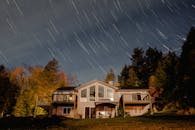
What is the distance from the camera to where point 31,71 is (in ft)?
179

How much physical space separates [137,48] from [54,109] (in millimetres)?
45069

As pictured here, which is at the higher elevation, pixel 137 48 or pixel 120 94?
pixel 137 48

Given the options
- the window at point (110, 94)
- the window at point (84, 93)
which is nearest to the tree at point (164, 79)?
the window at point (110, 94)

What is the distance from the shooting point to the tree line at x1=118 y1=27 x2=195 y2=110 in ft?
82.5

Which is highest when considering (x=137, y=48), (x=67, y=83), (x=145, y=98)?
(x=137, y=48)

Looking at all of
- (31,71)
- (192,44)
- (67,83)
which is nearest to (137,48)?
(67,83)

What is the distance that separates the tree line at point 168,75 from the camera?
2515 centimetres

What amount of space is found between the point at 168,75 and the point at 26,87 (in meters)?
33.0

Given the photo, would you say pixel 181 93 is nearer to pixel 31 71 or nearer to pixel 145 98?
pixel 145 98

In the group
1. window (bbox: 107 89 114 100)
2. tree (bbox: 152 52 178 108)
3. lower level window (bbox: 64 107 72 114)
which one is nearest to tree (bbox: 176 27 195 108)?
window (bbox: 107 89 114 100)

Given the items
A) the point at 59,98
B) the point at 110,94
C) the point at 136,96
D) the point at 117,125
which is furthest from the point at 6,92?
the point at 117,125

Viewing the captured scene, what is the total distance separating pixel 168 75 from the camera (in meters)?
44.4

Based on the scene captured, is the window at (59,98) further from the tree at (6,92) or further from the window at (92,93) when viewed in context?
the tree at (6,92)

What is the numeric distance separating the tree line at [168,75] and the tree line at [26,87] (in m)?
18.2
